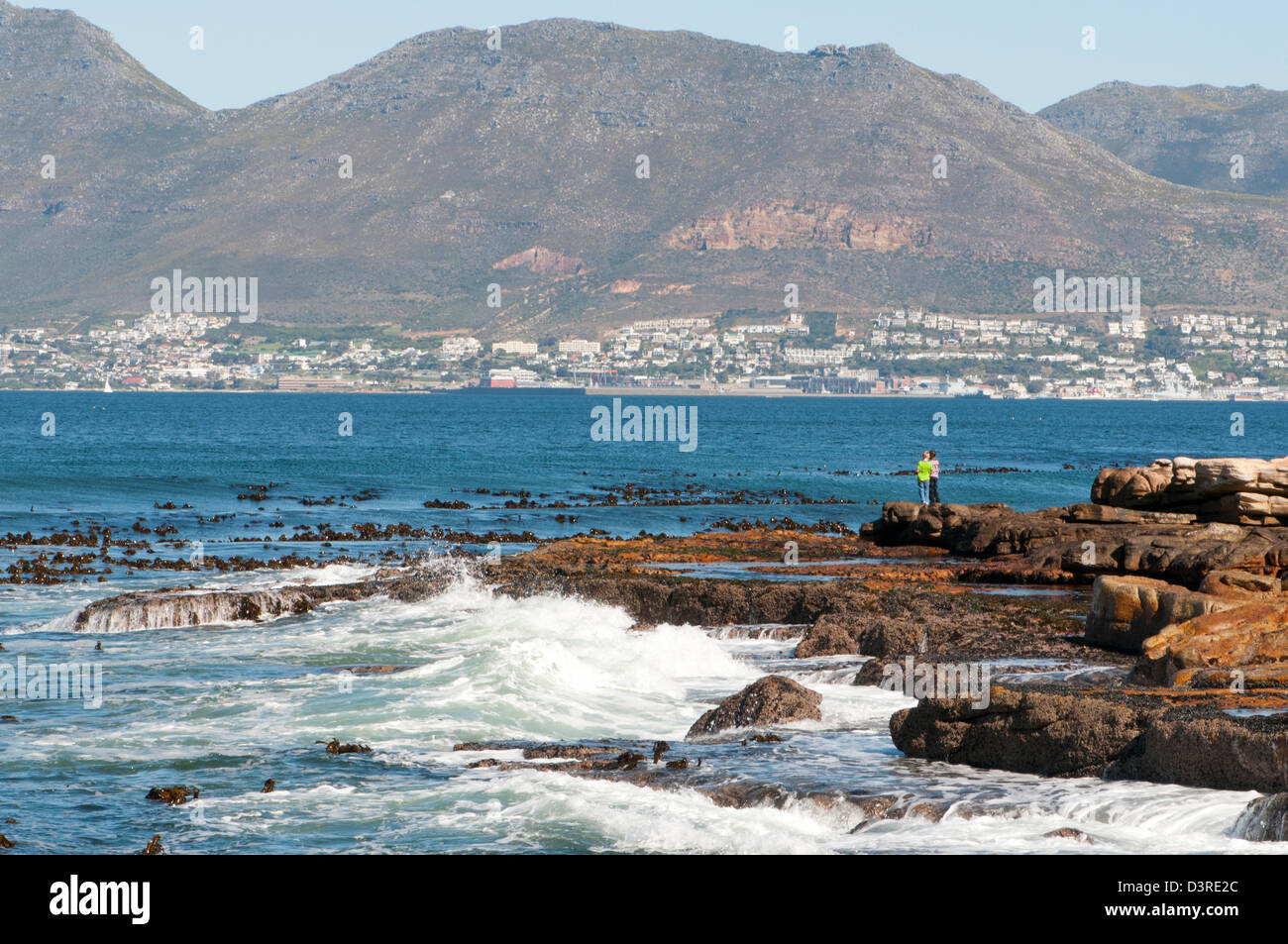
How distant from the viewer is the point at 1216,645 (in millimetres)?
19953

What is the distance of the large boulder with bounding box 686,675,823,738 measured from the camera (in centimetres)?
1908

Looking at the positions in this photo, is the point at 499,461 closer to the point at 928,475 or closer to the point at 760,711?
the point at 928,475

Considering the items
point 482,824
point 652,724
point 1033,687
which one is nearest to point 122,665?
point 652,724

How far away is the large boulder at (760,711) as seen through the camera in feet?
62.6

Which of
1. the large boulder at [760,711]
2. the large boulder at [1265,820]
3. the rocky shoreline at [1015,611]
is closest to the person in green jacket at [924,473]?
the rocky shoreline at [1015,611]

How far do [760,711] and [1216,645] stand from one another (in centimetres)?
721

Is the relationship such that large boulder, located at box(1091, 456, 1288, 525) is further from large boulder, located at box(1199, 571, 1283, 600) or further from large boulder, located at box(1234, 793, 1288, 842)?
large boulder, located at box(1234, 793, 1288, 842)

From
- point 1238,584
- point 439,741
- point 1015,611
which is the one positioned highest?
point 1238,584

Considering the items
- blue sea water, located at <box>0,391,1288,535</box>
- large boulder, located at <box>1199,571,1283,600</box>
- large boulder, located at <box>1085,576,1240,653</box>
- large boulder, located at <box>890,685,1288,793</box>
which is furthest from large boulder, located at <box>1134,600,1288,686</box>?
blue sea water, located at <box>0,391,1288,535</box>

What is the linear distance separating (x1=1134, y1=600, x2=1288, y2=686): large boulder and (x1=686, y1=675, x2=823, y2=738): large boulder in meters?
5.19

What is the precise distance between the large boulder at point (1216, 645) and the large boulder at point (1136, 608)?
767 mm

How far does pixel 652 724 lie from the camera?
20.5 meters

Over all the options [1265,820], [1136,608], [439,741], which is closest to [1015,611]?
[1136,608]
